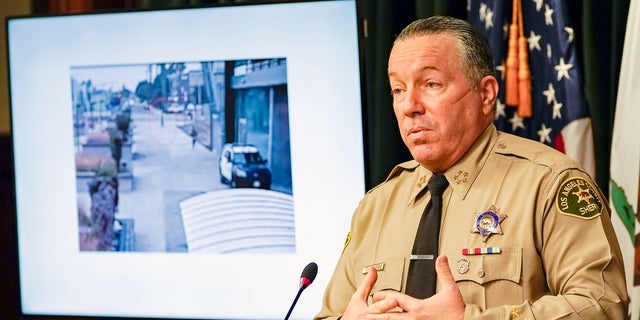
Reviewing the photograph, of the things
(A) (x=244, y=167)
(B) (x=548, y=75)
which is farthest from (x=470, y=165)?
(A) (x=244, y=167)

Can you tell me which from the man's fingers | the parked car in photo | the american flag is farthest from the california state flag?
the parked car in photo

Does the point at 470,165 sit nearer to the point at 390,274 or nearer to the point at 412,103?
the point at 412,103

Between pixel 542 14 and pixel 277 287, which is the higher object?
pixel 542 14

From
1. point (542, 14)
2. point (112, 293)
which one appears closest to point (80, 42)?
point (112, 293)

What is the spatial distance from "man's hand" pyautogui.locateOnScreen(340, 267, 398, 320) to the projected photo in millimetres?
1223

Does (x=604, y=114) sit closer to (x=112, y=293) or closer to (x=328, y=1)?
(x=328, y=1)

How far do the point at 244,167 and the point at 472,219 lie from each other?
1395 millimetres

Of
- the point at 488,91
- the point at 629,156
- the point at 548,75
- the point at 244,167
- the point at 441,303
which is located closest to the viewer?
the point at 441,303

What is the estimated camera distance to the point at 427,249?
8.14ft

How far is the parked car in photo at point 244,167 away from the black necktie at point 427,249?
1194mm

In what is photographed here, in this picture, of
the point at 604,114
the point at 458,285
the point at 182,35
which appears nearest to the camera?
the point at 458,285

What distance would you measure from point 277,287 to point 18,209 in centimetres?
112

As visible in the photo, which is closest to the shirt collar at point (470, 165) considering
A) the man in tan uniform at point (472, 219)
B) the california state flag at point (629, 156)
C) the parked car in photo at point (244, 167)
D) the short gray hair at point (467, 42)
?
the man in tan uniform at point (472, 219)

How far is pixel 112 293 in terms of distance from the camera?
383 cm
